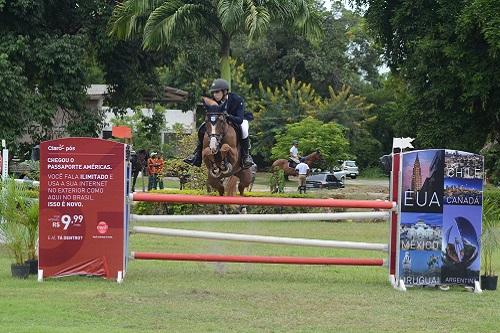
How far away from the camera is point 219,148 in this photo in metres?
14.5

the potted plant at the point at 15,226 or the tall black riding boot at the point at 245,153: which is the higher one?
the tall black riding boot at the point at 245,153

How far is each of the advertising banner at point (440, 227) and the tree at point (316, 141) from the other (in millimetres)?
37134

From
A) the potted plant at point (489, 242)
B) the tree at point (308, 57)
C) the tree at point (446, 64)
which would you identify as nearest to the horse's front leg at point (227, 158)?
the potted plant at point (489, 242)

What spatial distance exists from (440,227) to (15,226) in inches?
205

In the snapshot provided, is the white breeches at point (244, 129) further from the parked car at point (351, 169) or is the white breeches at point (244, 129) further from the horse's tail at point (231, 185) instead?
the parked car at point (351, 169)

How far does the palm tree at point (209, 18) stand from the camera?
90.6ft

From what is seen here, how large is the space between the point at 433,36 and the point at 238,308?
910 inches

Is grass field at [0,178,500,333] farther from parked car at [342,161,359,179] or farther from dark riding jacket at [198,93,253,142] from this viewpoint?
parked car at [342,161,359,179]

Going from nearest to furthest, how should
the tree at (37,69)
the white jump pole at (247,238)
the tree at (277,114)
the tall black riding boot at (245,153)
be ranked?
the white jump pole at (247,238) → the tall black riding boot at (245,153) → the tree at (37,69) → the tree at (277,114)

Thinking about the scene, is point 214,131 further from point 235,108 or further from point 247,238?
point 247,238

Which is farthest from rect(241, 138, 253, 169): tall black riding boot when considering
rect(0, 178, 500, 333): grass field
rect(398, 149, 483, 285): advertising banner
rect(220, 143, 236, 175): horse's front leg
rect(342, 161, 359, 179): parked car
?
rect(342, 161, 359, 179): parked car

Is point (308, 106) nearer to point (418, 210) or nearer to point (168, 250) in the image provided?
point (168, 250)

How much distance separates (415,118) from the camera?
107 feet

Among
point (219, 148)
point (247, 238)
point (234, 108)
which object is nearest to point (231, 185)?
point (219, 148)
